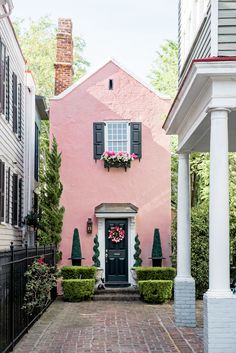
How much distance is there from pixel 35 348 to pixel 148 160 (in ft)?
33.1

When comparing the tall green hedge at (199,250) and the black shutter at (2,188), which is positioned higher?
the black shutter at (2,188)

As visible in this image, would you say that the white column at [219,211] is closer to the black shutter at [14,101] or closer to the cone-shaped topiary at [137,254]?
the black shutter at [14,101]

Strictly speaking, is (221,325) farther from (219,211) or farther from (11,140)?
(11,140)

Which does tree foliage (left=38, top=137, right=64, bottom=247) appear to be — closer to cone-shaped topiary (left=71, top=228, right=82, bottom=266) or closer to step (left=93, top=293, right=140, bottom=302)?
cone-shaped topiary (left=71, top=228, right=82, bottom=266)

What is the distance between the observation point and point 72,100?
62.3 ft

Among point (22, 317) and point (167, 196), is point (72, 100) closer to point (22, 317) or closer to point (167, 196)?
point (167, 196)

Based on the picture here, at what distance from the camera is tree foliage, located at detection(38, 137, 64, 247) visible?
18.1 meters

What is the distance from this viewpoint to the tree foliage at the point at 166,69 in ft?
83.9

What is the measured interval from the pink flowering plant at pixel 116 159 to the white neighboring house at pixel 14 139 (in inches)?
99.0

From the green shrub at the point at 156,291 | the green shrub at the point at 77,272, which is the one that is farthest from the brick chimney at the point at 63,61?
the green shrub at the point at 156,291

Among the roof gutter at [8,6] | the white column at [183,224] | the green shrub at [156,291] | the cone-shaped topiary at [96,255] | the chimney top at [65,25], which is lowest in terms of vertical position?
the green shrub at [156,291]

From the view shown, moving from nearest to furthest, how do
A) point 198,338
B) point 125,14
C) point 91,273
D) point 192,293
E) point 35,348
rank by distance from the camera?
1. point 35,348
2. point 198,338
3. point 192,293
4. point 91,273
5. point 125,14

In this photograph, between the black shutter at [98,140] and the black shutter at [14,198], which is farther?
the black shutter at [98,140]

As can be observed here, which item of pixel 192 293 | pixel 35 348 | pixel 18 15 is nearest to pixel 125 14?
pixel 18 15
